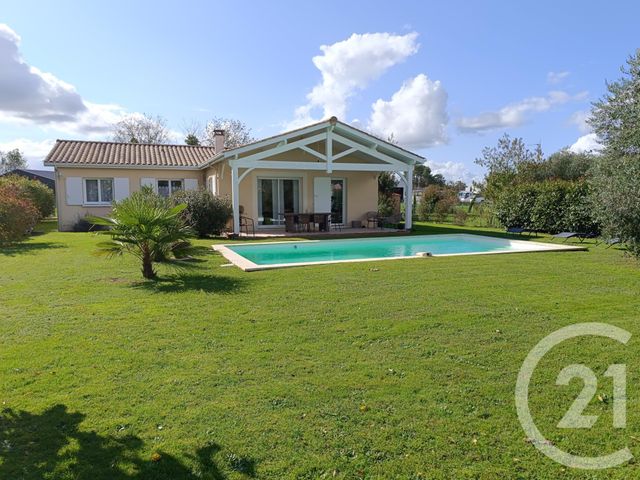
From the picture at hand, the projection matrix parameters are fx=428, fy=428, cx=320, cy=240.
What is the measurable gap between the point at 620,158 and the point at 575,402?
35.4 feet

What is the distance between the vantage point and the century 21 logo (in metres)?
2.89

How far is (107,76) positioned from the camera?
667 inches

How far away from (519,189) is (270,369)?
1923 cm

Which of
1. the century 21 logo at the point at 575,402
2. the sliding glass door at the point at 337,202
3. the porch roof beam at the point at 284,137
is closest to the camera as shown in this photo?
the century 21 logo at the point at 575,402

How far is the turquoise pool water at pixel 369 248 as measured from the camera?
13.5 m

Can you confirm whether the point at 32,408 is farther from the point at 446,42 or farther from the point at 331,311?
the point at 446,42

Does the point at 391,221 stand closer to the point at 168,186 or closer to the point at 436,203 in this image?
the point at 436,203

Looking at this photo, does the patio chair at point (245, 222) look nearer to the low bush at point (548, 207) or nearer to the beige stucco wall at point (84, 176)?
the beige stucco wall at point (84, 176)

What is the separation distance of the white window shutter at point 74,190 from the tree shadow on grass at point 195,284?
1524 centimetres

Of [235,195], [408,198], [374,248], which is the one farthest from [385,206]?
[235,195]

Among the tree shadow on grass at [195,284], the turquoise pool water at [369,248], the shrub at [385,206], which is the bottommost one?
the tree shadow on grass at [195,284]

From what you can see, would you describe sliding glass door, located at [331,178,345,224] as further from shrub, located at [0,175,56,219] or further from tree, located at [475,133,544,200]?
shrub, located at [0,175,56,219]

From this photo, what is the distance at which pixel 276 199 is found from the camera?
68.7 feet

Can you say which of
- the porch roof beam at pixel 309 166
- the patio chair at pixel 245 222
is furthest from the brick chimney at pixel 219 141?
the porch roof beam at pixel 309 166
